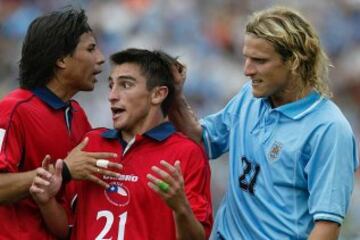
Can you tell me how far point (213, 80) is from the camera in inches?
322

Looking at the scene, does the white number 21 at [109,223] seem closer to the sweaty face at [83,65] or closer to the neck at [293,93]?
the sweaty face at [83,65]

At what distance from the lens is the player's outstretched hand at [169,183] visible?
3881 millimetres

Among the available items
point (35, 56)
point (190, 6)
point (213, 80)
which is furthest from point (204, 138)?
point (190, 6)

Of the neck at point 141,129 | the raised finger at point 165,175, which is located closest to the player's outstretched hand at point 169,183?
the raised finger at point 165,175

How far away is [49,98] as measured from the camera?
14.7ft

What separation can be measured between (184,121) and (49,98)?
643 mm

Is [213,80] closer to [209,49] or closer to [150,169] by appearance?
[209,49]

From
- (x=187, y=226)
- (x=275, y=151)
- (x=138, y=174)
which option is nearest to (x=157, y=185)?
(x=187, y=226)

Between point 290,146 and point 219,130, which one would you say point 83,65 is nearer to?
point 219,130

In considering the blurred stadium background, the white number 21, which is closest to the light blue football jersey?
the white number 21

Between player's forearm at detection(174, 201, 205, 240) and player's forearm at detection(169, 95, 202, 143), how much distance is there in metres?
0.64

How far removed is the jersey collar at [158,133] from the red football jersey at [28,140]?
0.70 ft

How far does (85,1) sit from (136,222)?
492 centimetres

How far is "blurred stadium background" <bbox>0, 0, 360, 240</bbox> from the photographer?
8133 millimetres
